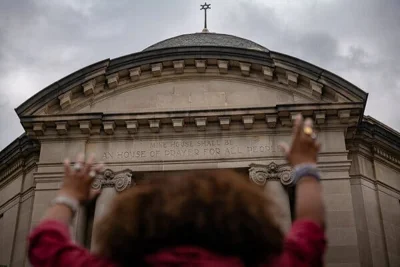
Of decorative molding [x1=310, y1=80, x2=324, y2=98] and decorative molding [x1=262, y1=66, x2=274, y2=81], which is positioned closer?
decorative molding [x1=310, y1=80, x2=324, y2=98]

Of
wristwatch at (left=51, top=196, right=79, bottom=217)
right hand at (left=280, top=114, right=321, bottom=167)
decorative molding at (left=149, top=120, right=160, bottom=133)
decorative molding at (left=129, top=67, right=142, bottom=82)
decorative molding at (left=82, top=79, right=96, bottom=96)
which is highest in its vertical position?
decorative molding at (left=129, top=67, right=142, bottom=82)

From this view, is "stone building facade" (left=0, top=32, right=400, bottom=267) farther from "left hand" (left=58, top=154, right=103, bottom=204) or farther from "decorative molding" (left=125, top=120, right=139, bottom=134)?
"left hand" (left=58, top=154, right=103, bottom=204)

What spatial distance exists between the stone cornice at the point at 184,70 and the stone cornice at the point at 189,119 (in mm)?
633

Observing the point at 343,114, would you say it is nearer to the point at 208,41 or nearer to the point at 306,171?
the point at 208,41

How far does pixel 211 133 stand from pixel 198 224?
54.6 feet

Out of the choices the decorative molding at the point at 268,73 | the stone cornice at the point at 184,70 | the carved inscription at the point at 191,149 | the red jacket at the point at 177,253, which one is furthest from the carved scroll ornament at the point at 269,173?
the red jacket at the point at 177,253

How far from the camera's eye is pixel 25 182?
2170 centimetres

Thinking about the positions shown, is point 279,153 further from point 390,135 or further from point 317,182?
point 317,182

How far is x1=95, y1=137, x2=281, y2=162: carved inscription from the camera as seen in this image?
1884 centimetres

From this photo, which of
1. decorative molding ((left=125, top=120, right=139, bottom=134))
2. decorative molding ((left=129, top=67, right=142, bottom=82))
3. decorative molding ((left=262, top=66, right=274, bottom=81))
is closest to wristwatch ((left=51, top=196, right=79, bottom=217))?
decorative molding ((left=125, top=120, right=139, bottom=134))

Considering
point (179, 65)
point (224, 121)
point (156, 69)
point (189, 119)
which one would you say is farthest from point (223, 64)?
point (189, 119)

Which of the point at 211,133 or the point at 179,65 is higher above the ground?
the point at 179,65

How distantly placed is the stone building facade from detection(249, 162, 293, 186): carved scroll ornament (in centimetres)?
3

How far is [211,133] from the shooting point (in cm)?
1925
